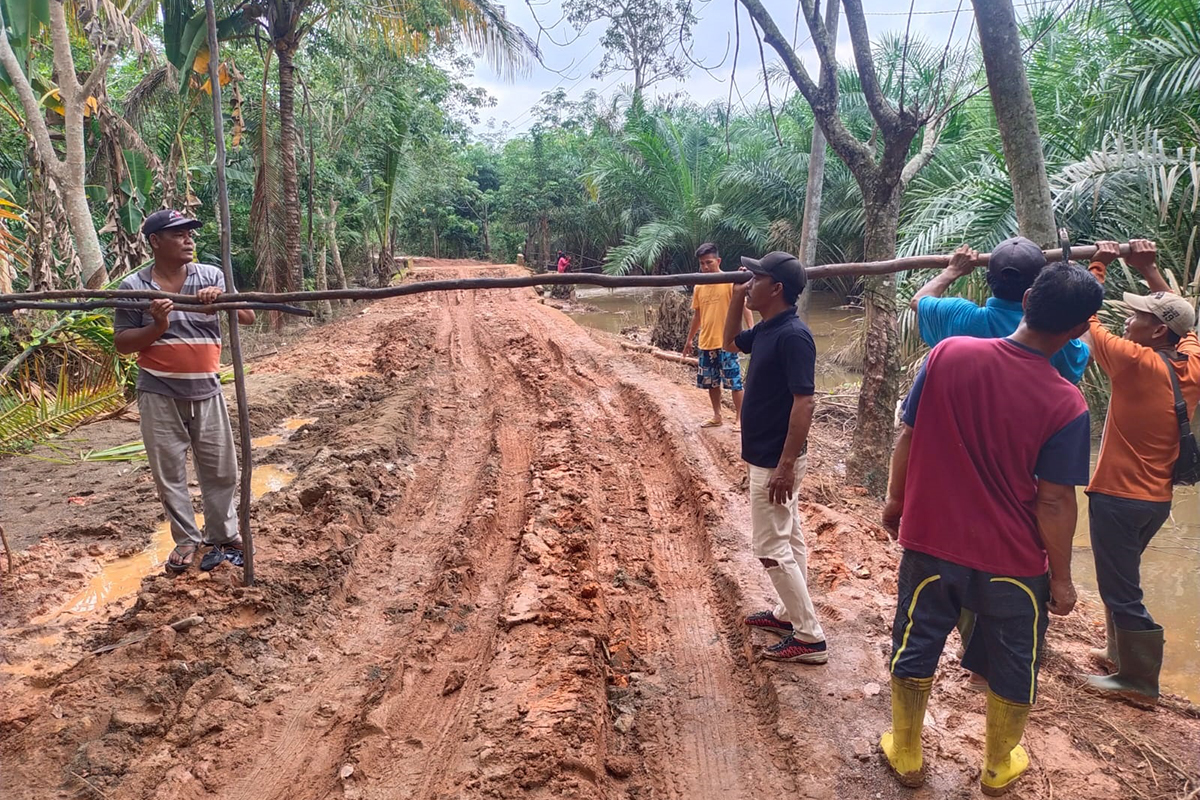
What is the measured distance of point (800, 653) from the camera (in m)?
3.25

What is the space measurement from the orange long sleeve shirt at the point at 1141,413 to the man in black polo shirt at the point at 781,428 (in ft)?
3.99

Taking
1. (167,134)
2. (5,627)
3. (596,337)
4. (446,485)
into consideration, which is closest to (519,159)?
(167,134)

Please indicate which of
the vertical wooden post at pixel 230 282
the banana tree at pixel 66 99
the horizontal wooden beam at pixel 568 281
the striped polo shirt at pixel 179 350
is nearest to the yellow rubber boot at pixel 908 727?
the horizontal wooden beam at pixel 568 281

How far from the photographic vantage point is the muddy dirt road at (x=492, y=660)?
8.86ft

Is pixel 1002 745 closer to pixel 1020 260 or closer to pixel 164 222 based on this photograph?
pixel 1020 260

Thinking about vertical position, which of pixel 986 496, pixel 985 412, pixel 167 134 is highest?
pixel 167 134

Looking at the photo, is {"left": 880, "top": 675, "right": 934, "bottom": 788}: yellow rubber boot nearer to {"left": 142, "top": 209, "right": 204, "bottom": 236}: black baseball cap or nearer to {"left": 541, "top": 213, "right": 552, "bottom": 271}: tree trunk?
{"left": 142, "top": 209, "right": 204, "bottom": 236}: black baseball cap

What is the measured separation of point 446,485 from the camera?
19.7 feet

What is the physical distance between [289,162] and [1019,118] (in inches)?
538

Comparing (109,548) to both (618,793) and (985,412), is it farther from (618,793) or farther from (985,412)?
(985,412)

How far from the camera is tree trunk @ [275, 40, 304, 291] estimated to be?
530 inches

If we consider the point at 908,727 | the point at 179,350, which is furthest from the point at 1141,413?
the point at 179,350

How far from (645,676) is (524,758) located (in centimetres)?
83

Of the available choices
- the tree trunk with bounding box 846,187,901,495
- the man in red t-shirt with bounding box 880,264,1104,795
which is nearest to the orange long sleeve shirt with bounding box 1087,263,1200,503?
the man in red t-shirt with bounding box 880,264,1104,795
